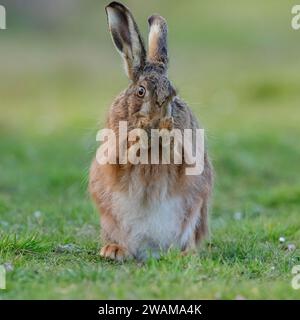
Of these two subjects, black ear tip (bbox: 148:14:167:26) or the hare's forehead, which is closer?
the hare's forehead

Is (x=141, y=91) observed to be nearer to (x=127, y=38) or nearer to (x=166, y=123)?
(x=166, y=123)

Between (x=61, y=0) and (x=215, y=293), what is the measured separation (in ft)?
103

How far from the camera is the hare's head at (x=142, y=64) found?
257 inches

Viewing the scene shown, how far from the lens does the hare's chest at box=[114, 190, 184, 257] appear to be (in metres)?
6.89

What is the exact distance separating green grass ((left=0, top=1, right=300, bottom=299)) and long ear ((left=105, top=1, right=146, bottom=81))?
30.1 inches

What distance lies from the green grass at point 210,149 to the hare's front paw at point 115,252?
0.32ft

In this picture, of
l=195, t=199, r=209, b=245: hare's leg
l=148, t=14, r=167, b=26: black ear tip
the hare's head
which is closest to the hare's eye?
the hare's head

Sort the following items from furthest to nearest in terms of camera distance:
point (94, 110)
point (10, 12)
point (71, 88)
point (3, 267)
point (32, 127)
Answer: point (10, 12) < point (71, 88) < point (94, 110) < point (32, 127) < point (3, 267)

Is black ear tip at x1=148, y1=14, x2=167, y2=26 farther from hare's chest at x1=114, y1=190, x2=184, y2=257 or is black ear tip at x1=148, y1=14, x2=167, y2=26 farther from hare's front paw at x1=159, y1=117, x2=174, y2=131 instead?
hare's chest at x1=114, y1=190, x2=184, y2=257

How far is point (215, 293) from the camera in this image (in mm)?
5555

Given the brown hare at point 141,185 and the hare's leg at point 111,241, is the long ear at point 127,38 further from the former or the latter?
the hare's leg at point 111,241

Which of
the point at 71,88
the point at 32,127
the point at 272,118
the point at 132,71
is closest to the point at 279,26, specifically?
the point at 71,88

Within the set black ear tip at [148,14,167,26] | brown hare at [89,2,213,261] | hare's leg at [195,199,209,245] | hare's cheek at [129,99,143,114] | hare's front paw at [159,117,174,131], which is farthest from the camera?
black ear tip at [148,14,167,26]

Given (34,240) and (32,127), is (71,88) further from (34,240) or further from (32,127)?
(34,240)
